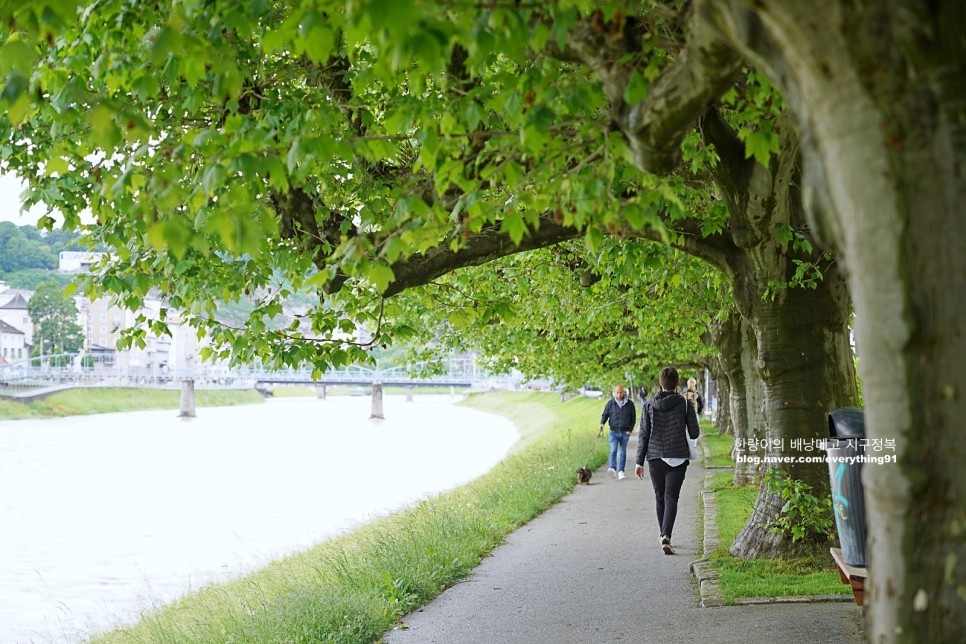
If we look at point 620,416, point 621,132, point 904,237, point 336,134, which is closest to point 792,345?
point 336,134

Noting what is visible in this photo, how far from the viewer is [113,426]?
64812 mm

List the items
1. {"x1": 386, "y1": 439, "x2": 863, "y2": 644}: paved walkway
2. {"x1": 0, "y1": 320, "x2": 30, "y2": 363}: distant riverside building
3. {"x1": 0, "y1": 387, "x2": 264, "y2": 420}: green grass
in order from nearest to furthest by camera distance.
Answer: {"x1": 386, "y1": 439, "x2": 863, "y2": 644}: paved walkway, {"x1": 0, "y1": 387, "x2": 264, "y2": 420}: green grass, {"x1": 0, "y1": 320, "x2": 30, "y2": 363}: distant riverside building

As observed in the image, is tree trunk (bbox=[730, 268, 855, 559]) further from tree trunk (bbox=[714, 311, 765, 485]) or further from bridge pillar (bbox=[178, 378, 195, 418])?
bridge pillar (bbox=[178, 378, 195, 418])

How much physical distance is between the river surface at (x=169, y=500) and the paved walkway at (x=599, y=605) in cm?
682

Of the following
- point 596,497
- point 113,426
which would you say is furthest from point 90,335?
point 596,497

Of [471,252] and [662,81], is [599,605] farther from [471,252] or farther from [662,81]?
[662,81]

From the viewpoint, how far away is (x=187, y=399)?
264 ft

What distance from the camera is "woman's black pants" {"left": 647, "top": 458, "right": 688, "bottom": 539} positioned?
1041 cm

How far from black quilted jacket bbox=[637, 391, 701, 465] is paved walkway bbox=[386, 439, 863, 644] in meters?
1.18

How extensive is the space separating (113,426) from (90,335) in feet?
266

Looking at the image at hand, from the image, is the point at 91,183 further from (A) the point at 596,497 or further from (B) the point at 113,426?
(B) the point at 113,426

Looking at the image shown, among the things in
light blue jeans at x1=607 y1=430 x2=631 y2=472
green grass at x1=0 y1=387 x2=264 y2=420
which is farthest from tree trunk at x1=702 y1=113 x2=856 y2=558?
green grass at x1=0 y1=387 x2=264 y2=420

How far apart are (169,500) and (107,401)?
57402 mm

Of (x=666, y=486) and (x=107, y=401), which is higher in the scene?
(x=666, y=486)
